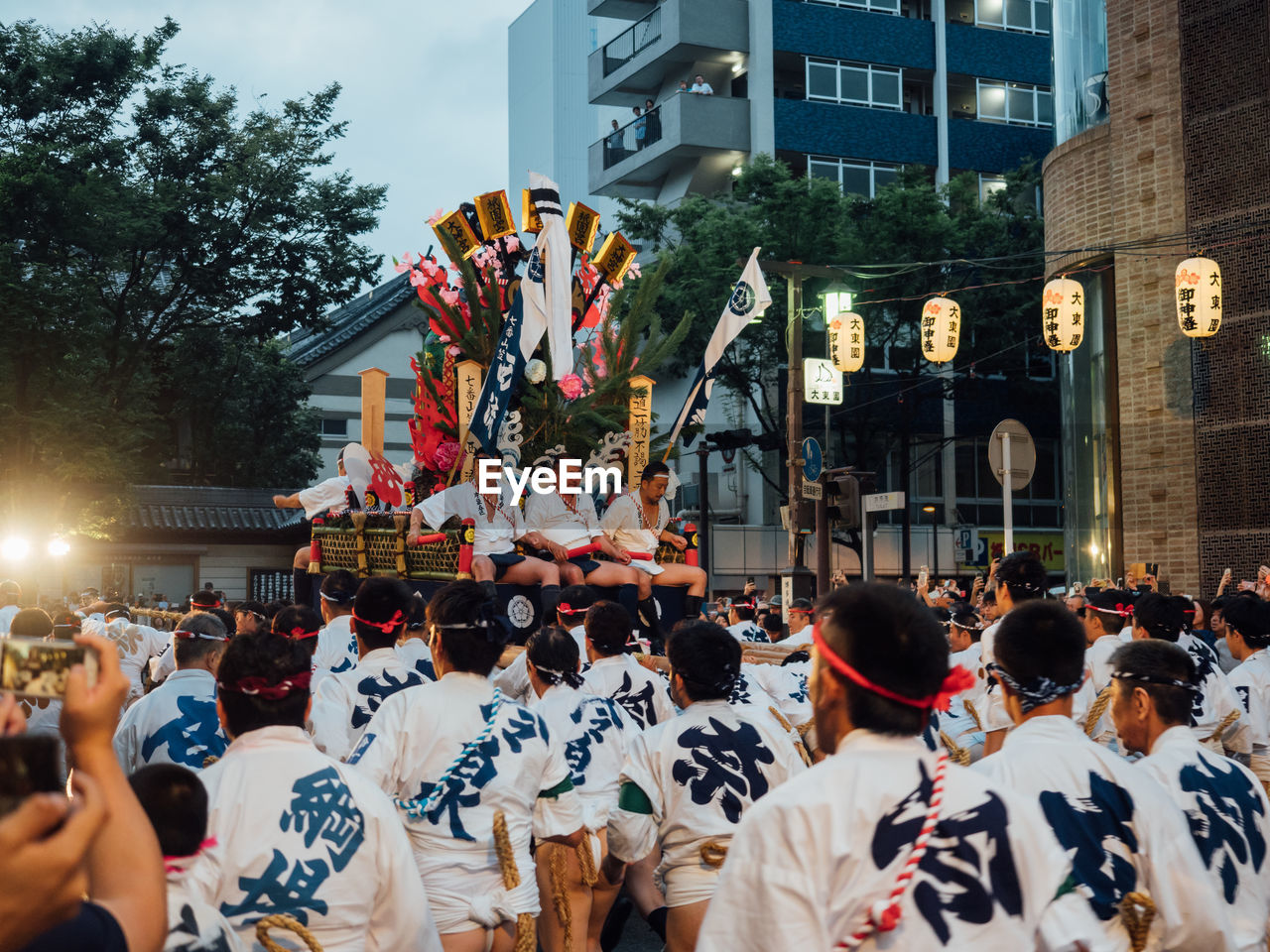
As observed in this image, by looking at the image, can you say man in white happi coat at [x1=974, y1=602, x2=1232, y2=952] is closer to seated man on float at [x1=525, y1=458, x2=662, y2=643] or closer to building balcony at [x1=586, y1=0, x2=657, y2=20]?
seated man on float at [x1=525, y1=458, x2=662, y2=643]

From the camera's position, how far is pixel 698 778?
156 inches

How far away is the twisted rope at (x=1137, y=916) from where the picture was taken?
2.84 metres

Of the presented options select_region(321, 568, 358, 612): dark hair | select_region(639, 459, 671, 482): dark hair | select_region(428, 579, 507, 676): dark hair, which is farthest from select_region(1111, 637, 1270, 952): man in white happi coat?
select_region(639, 459, 671, 482): dark hair

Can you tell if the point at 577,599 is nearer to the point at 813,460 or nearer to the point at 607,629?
the point at 607,629

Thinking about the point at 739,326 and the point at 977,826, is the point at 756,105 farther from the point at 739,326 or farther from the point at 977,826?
the point at 977,826

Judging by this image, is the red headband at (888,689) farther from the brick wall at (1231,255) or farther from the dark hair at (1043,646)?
the brick wall at (1231,255)

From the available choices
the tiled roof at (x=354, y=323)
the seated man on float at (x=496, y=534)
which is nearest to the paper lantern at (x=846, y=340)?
the seated man on float at (x=496, y=534)

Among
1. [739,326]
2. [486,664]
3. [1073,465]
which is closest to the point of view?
[486,664]

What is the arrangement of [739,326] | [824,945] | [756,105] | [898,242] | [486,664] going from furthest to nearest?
[756,105] < [898,242] < [739,326] < [486,664] < [824,945]

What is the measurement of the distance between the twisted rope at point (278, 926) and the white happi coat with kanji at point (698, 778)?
1478mm

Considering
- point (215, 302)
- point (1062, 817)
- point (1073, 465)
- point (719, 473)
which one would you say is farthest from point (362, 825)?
point (719, 473)

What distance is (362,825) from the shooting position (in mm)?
2812

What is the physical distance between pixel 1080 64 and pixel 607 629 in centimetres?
1651

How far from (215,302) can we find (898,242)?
43.9 ft
